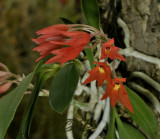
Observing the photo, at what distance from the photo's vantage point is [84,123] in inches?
29.0

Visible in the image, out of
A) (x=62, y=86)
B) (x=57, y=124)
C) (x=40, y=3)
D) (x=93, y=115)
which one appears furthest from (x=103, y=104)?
(x=40, y=3)

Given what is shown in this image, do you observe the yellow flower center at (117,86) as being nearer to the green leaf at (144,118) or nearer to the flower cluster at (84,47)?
the flower cluster at (84,47)

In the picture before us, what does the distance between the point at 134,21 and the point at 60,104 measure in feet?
1.01

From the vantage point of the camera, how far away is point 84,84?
1.59 feet

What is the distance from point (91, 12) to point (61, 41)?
173mm

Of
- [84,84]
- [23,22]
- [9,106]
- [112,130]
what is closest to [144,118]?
[112,130]

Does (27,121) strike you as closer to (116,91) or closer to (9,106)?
(9,106)

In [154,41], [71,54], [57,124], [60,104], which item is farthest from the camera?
[57,124]

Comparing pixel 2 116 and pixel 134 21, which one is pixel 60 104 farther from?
pixel 134 21

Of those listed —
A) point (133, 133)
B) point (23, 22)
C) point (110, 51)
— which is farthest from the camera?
point (23, 22)

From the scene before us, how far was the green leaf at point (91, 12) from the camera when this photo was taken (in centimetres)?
61

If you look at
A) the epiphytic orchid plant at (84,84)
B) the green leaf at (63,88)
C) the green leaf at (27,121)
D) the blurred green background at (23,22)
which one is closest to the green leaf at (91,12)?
the epiphytic orchid plant at (84,84)

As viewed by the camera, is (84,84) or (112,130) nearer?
(84,84)

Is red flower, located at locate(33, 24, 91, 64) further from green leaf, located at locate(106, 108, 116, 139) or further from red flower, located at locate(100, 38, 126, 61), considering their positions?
green leaf, located at locate(106, 108, 116, 139)
